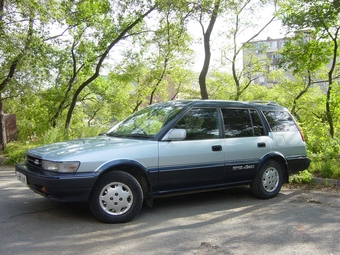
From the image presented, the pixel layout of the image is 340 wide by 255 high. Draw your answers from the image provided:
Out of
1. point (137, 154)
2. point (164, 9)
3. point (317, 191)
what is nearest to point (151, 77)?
point (164, 9)

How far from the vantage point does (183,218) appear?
534 centimetres

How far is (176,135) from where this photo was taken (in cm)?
533

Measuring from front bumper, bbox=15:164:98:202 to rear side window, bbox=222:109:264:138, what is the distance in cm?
262

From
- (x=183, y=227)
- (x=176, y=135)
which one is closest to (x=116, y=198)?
(x=183, y=227)

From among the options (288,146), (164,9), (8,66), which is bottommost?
(288,146)

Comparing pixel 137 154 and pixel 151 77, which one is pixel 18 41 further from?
pixel 151 77

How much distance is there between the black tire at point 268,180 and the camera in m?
6.50

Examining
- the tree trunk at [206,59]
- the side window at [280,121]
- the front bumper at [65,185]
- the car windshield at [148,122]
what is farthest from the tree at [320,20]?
the front bumper at [65,185]

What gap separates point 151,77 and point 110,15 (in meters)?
8.12

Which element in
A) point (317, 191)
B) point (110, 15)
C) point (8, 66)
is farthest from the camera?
point (110, 15)

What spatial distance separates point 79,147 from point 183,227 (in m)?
1.85

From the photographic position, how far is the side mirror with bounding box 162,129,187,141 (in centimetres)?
532

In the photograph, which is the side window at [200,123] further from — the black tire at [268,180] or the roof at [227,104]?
the black tire at [268,180]

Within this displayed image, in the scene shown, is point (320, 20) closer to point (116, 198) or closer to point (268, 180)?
point (268, 180)
